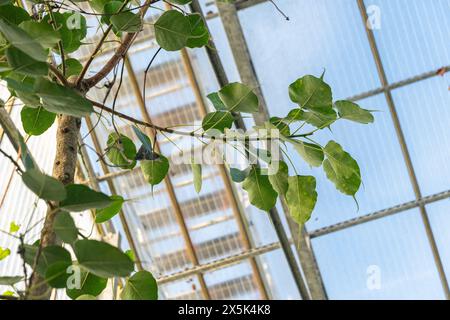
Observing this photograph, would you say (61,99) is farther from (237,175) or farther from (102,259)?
(237,175)

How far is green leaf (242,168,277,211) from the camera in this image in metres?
1.44

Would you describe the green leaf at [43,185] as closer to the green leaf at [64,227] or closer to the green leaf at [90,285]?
the green leaf at [64,227]

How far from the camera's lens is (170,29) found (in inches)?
55.6

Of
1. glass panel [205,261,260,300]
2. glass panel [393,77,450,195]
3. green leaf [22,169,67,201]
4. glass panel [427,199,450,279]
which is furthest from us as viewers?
glass panel [205,261,260,300]

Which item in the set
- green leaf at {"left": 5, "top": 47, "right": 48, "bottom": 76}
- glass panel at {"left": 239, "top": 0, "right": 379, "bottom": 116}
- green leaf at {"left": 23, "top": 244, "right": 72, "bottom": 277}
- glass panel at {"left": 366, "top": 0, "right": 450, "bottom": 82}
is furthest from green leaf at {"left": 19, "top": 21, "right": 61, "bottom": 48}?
glass panel at {"left": 366, "top": 0, "right": 450, "bottom": 82}

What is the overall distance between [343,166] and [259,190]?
172 millimetres

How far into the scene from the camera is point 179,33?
1.41 meters

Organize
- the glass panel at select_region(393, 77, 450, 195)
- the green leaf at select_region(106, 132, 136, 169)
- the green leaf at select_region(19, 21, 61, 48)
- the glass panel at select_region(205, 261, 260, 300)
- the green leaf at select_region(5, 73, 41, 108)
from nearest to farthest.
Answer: the green leaf at select_region(5, 73, 41, 108) < the green leaf at select_region(19, 21, 61, 48) < the green leaf at select_region(106, 132, 136, 169) < the glass panel at select_region(393, 77, 450, 195) < the glass panel at select_region(205, 261, 260, 300)

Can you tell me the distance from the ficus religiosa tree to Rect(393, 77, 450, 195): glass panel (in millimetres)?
4490

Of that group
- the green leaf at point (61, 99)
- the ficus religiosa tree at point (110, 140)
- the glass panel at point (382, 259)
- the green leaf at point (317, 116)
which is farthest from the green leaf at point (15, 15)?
the glass panel at point (382, 259)

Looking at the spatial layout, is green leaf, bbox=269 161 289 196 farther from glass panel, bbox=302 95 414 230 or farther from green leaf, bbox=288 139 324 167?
glass panel, bbox=302 95 414 230

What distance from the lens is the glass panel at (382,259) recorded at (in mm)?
6297

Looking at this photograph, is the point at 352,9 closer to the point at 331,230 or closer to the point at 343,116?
the point at 331,230

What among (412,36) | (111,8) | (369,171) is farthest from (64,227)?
(369,171)
